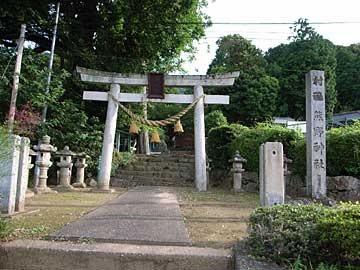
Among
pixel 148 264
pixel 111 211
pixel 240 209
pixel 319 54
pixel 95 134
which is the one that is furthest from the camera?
pixel 319 54

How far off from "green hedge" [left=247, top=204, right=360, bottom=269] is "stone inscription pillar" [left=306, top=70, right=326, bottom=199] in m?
5.00

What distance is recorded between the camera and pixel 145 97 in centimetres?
1132

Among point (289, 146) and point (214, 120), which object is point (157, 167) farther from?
point (214, 120)

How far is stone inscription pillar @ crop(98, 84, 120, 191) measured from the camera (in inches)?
403

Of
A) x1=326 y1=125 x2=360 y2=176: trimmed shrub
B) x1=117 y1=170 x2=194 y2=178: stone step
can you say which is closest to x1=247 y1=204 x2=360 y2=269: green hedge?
x1=326 y1=125 x2=360 y2=176: trimmed shrub

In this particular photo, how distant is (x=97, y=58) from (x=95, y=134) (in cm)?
309

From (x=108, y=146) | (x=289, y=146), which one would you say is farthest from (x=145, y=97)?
(x=289, y=146)

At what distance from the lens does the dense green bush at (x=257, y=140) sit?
401 inches

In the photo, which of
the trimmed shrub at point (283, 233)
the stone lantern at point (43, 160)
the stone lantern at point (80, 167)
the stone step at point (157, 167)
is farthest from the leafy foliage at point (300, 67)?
the trimmed shrub at point (283, 233)

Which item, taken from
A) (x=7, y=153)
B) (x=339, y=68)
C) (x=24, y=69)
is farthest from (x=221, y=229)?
(x=339, y=68)

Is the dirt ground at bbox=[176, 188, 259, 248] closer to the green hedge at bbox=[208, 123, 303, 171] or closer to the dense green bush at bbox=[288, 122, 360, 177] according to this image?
the dense green bush at bbox=[288, 122, 360, 177]

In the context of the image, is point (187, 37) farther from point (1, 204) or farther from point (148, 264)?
point (148, 264)

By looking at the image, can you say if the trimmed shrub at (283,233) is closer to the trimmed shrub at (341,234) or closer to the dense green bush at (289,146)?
the trimmed shrub at (341,234)

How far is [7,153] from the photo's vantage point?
13.6 feet
